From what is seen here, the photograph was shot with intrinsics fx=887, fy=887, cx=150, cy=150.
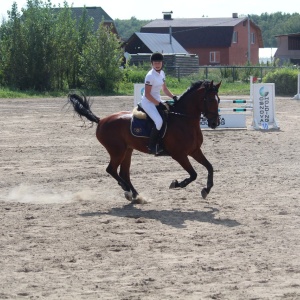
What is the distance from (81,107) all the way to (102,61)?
109 feet

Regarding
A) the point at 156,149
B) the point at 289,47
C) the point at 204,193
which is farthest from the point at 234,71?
the point at 204,193

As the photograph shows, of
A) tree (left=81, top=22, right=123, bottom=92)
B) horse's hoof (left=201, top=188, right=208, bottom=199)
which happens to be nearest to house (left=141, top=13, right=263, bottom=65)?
tree (left=81, top=22, right=123, bottom=92)

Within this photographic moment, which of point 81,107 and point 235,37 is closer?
point 81,107

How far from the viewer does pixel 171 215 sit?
11.7 metres

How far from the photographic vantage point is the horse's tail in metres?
13.7

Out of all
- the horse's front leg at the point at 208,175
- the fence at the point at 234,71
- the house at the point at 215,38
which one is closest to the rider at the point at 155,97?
the horse's front leg at the point at 208,175

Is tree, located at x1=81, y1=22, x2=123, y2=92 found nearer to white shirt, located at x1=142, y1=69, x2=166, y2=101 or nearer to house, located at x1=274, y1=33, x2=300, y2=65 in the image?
white shirt, located at x1=142, y1=69, x2=166, y2=101

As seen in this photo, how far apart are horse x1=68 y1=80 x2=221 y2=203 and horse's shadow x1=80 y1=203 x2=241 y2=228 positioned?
671mm

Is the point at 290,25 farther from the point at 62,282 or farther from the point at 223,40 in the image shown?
the point at 62,282

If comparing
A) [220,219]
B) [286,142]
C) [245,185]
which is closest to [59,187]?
[245,185]

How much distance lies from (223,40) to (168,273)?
9202cm

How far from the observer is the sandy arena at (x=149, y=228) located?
25.6 ft

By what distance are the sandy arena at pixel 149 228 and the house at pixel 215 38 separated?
262 ft

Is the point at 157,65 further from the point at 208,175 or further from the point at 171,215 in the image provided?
the point at 171,215
